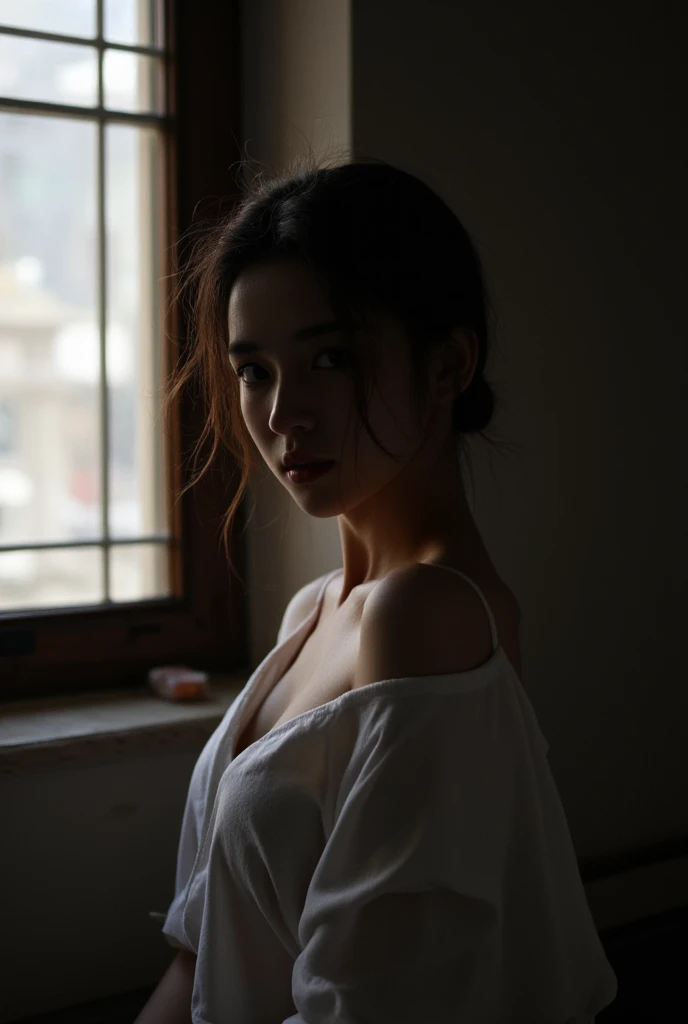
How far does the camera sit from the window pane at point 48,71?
139 centimetres

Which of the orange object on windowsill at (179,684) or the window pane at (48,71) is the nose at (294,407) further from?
the window pane at (48,71)

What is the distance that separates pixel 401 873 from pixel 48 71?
1.22 metres

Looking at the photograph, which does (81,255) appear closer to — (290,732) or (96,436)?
(96,436)

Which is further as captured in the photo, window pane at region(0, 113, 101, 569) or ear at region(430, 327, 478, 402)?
window pane at region(0, 113, 101, 569)

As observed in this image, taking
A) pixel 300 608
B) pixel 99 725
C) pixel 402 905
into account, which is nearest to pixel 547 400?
pixel 300 608

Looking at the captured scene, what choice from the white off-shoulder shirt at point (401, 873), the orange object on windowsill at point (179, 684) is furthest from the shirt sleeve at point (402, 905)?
the orange object on windowsill at point (179, 684)

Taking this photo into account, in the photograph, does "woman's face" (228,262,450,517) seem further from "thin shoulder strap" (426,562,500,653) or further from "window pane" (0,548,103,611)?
"window pane" (0,548,103,611)

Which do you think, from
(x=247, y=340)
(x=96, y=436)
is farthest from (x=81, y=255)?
(x=247, y=340)

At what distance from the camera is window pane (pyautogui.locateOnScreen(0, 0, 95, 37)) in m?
1.39

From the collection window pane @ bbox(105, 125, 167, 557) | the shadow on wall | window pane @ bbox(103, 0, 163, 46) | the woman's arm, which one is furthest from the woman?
window pane @ bbox(103, 0, 163, 46)

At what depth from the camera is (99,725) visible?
52.4 inches

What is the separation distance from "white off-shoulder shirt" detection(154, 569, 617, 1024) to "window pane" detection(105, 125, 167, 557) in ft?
2.41

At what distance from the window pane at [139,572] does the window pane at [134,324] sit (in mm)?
27

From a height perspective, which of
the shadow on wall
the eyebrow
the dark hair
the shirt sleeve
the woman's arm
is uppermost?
the dark hair
